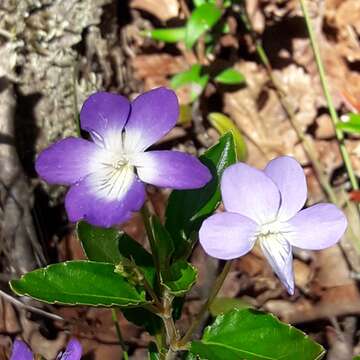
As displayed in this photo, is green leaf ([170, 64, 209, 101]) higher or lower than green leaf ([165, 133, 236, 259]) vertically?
lower

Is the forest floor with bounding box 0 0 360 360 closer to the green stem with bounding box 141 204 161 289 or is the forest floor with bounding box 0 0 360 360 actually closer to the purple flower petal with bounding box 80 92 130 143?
the green stem with bounding box 141 204 161 289

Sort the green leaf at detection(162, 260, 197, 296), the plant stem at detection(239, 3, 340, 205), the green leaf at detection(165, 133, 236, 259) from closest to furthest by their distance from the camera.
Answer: the green leaf at detection(162, 260, 197, 296)
the green leaf at detection(165, 133, 236, 259)
the plant stem at detection(239, 3, 340, 205)

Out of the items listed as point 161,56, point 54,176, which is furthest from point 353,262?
point 54,176

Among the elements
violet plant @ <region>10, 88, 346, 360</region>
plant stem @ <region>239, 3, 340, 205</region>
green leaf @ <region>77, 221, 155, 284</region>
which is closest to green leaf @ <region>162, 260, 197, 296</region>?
violet plant @ <region>10, 88, 346, 360</region>

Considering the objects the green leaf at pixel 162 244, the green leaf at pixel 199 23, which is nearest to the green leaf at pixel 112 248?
the green leaf at pixel 162 244

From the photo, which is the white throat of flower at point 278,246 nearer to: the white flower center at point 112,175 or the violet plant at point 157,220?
the violet plant at point 157,220

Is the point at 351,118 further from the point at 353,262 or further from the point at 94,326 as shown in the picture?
the point at 94,326

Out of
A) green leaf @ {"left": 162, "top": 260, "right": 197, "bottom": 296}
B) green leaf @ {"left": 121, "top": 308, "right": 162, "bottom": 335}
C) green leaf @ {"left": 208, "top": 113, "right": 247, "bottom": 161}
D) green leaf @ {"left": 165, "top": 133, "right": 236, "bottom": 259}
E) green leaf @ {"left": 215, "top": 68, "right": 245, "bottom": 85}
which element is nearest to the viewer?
green leaf @ {"left": 162, "top": 260, "right": 197, "bottom": 296}
